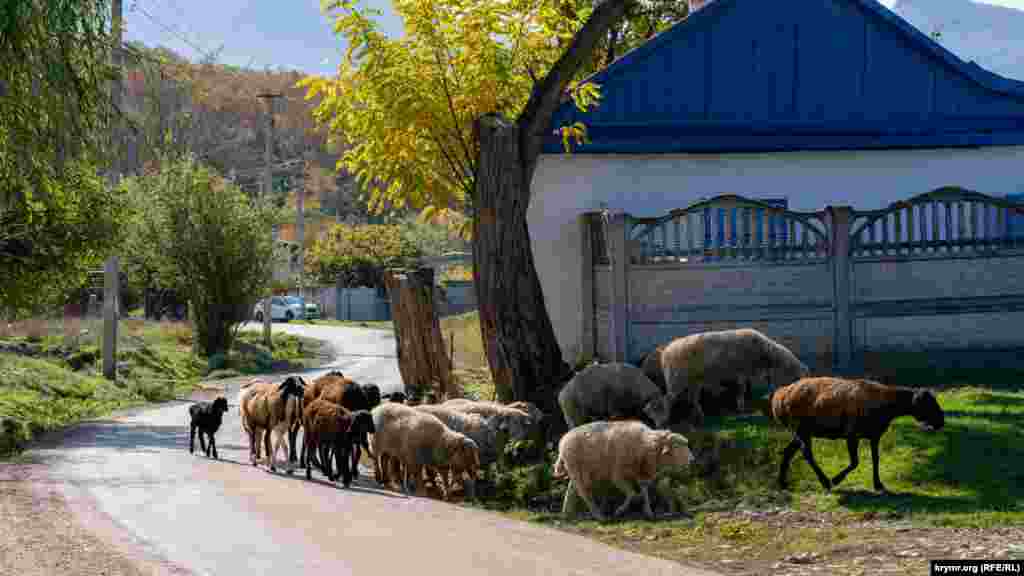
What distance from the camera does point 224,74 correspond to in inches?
5497

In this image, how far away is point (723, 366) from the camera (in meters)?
15.0

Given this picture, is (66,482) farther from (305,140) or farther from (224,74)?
(224,74)

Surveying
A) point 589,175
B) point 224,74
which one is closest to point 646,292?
point 589,175

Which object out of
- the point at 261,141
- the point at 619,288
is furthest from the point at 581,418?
the point at 261,141

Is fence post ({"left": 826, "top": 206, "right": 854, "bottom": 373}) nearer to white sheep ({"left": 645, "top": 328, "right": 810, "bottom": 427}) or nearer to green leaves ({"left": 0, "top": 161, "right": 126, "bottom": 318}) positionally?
white sheep ({"left": 645, "top": 328, "right": 810, "bottom": 427})

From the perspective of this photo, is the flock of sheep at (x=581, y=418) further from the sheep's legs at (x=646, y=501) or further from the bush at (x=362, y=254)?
the bush at (x=362, y=254)

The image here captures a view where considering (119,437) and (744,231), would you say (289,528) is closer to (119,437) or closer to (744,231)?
(744,231)

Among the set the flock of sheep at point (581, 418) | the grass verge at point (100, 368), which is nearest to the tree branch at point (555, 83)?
the flock of sheep at point (581, 418)

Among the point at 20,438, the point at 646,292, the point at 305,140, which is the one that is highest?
the point at 305,140

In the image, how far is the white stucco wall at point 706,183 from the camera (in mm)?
21562

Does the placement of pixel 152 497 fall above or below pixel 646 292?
below

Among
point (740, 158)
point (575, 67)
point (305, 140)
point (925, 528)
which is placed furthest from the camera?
point (305, 140)

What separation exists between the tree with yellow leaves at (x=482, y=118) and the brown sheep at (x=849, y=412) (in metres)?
5.22

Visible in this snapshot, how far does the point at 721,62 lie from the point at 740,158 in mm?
1720
